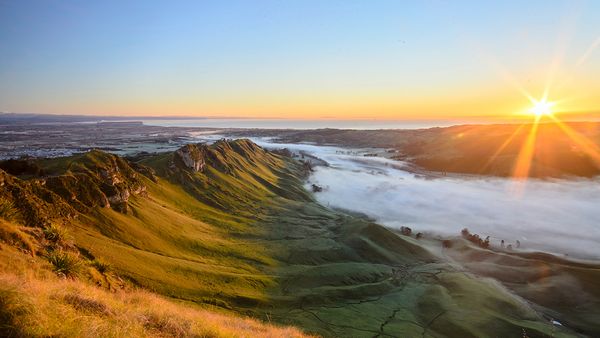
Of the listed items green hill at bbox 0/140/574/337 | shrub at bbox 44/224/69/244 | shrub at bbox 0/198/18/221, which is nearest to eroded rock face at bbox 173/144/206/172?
green hill at bbox 0/140/574/337

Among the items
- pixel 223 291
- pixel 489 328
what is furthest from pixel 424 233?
pixel 223 291

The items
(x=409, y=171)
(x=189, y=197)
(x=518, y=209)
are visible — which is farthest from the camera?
(x=409, y=171)

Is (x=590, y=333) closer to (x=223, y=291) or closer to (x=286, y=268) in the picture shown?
(x=286, y=268)

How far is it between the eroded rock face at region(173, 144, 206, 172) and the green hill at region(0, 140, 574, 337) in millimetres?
5214

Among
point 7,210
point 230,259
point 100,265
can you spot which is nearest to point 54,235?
point 7,210

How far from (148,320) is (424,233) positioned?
87027 millimetres

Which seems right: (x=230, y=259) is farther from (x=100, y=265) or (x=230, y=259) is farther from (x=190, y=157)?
(x=190, y=157)

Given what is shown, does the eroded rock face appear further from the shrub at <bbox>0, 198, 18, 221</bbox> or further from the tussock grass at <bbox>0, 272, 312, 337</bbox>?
the tussock grass at <bbox>0, 272, 312, 337</bbox>

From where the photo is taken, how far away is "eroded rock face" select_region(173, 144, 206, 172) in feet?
289

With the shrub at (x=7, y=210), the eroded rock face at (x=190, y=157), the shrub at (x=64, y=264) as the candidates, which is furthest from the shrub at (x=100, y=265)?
the eroded rock face at (x=190, y=157)

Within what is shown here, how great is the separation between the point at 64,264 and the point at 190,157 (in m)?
70.1

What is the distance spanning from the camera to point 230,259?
170 ft

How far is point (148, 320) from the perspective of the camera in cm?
1559

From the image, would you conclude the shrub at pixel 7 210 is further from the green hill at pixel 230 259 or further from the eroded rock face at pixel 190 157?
the eroded rock face at pixel 190 157
